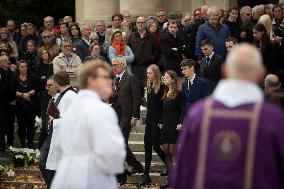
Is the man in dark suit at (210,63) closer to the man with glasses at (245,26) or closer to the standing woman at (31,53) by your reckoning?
the man with glasses at (245,26)

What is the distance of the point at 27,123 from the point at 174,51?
3195 millimetres

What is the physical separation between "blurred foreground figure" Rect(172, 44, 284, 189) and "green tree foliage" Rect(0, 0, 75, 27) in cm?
2495

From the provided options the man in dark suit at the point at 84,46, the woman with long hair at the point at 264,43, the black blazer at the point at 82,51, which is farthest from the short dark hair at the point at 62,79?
the black blazer at the point at 82,51

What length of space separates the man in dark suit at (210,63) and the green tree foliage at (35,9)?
55.8 ft

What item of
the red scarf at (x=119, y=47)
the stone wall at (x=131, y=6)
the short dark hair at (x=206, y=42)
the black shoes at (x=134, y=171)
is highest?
the short dark hair at (x=206, y=42)

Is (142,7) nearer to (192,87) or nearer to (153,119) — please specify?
(153,119)

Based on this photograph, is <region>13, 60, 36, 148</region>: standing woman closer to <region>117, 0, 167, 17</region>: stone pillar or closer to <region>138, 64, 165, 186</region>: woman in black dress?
<region>138, 64, 165, 186</region>: woman in black dress

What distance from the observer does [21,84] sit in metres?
18.4

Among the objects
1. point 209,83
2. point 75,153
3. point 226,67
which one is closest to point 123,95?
point 209,83

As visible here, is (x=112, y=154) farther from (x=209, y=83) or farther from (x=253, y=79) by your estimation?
(x=209, y=83)

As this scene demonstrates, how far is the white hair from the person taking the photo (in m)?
6.92

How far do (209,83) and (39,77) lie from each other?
14.3ft

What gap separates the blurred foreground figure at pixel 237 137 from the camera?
23.2 feet

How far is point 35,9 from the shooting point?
1304 inches
